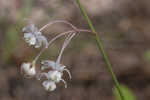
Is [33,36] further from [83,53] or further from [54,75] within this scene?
[83,53]

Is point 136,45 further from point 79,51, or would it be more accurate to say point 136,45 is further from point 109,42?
point 79,51

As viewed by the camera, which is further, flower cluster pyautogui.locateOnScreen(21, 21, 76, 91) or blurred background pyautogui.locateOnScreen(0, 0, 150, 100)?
blurred background pyautogui.locateOnScreen(0, 0, 150, 100)

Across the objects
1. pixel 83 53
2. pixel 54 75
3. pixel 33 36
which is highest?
pixel 33 36

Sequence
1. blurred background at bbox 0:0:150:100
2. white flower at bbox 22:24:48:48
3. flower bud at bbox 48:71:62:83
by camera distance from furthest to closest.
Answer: blurred background at bbox 0:0:150:100 < white flower at bbox 22:24:48:48 < flower bud at bbox 48:71:62:83

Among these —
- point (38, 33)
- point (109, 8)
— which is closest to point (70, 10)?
point (109, 8)

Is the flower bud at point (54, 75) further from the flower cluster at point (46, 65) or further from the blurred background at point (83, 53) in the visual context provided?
the blurred background at point (83, 53)

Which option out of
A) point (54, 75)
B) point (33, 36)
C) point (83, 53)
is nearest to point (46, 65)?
point (54, 75)

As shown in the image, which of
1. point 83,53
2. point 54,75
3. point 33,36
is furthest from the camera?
point 83,53

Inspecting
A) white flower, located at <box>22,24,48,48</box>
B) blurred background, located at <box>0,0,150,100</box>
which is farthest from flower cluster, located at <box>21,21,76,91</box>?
blurred background, located at <box>0,0,150,100</box>

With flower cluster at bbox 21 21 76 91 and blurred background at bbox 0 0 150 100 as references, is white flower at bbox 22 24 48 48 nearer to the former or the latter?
flower cluster at bbox 21 21 76 91
